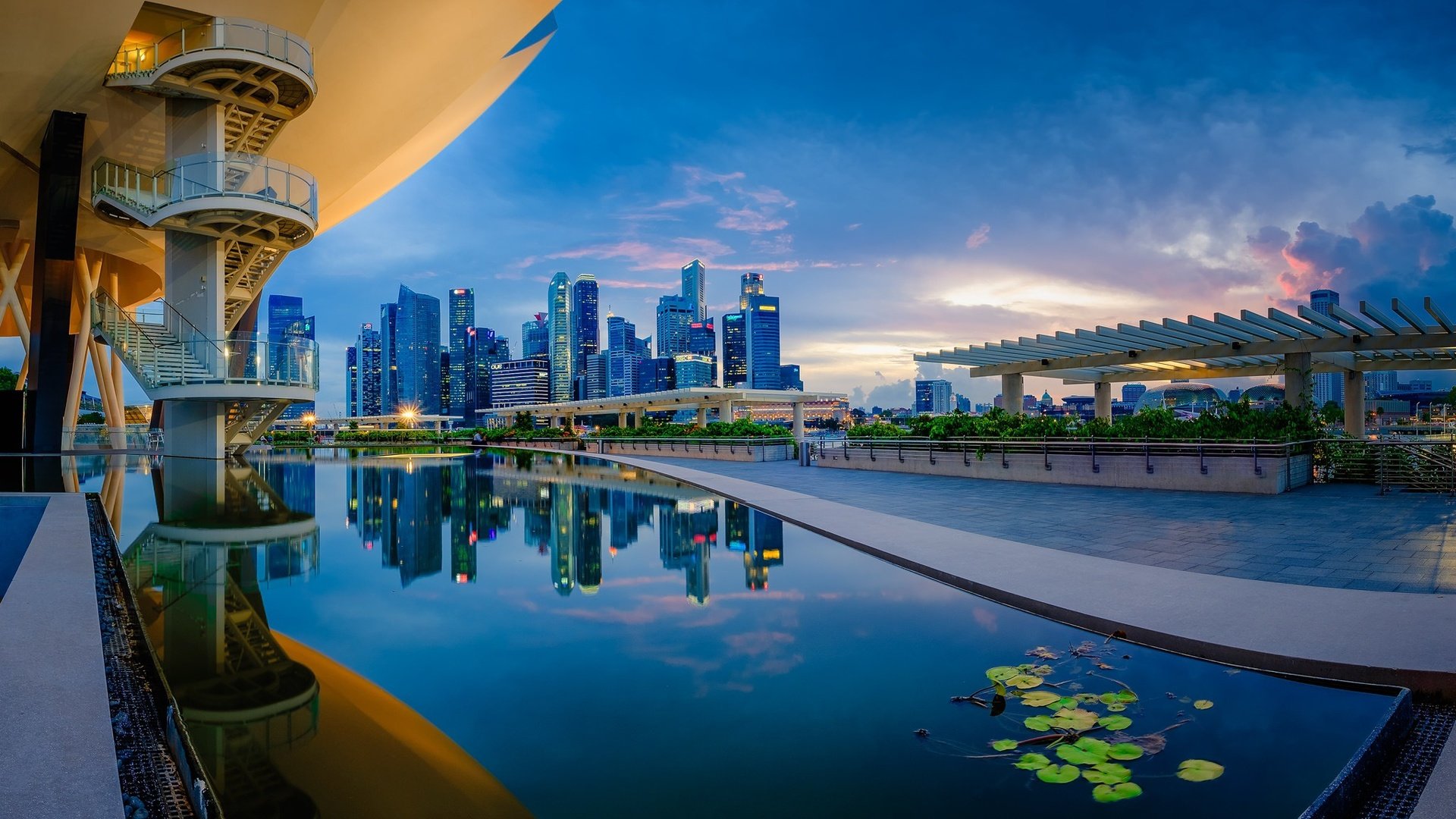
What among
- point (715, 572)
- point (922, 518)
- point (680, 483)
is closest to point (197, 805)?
point (715, 572)

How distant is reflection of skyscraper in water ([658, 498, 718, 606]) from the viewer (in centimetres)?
820

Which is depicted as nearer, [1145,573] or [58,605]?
[58,605]

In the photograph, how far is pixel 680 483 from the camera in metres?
21.2

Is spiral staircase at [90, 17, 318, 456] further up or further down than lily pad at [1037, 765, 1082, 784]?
further up

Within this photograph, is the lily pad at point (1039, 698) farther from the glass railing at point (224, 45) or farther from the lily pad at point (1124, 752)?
the glass railing at point (224, 45)

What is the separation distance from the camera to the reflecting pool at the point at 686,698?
3434 millimetres

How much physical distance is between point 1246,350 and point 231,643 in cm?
2628

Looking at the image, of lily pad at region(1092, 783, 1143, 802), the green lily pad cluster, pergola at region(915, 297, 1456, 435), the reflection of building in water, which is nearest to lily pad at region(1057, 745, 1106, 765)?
the green lily pad cluster

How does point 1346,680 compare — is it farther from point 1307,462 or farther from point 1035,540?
point 1307,462

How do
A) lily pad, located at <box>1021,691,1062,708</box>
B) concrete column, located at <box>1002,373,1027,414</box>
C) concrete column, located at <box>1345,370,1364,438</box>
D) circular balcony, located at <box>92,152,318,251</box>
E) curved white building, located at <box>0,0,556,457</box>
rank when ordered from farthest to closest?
concrete column, located at <box>1002,373,1027,414</box> < concrete column, located at <box>1345,370,1364,438</box> < circular balcony, located at <box>92,152,318,251</box> < curved white building, located at <box>0,0,556,457</box> < lily pad, located at <box>1021,691,1062,708</box>

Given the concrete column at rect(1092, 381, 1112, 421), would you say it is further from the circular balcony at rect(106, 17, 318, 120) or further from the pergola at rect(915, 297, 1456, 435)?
the circular balcony at rect(106, 17, 318, 120)

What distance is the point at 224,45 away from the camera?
19609 millimetres

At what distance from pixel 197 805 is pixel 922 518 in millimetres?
10649

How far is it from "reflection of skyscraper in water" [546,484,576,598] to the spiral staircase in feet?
36.3
